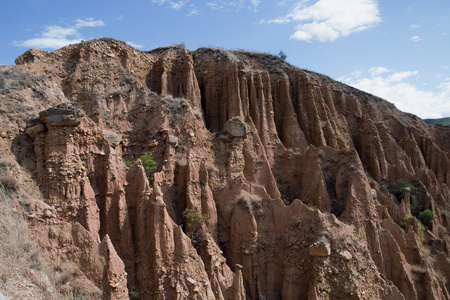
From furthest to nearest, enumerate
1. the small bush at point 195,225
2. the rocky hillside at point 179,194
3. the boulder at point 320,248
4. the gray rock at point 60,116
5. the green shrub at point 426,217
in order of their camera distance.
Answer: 1. the green shrub at point 426,217
2. the small bush at point 195,225
3. the boulder at point 320,248
4. the gray rock at point 60,116
5. the rocky hillside at point 179,194

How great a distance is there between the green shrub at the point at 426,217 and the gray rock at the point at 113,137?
24603 millimetres

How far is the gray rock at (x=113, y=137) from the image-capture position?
16.6 m

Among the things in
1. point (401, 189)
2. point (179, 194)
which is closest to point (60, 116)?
point (179, 194)

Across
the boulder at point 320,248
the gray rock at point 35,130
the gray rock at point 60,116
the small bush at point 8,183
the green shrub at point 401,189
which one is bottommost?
the boulder at point 320,248

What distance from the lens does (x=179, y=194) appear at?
16969mm

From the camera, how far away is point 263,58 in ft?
115

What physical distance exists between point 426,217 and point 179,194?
22358 mm

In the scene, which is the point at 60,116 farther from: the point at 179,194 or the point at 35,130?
the point at 179,194

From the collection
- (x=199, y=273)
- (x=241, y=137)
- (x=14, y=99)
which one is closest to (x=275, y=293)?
(x=199, y=273)

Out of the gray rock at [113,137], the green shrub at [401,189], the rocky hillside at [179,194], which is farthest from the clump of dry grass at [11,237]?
the green shrub at [401,189]

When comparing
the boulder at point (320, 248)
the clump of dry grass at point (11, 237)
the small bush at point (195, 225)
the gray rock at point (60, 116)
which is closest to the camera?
the clump of dry grass at point (11, 237)

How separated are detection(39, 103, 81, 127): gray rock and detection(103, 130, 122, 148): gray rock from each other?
3.14 m

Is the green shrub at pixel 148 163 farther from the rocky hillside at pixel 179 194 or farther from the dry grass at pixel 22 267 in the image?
the dry grass at pixel 22 267

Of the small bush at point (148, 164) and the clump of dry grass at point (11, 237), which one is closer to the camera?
the clump of dry grass at point (11, 237)
